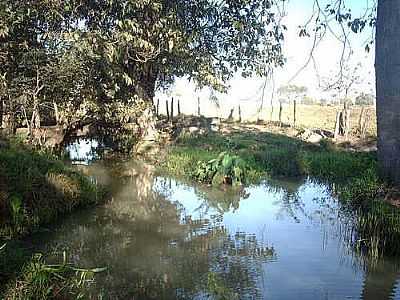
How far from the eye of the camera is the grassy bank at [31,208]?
14.2 feet

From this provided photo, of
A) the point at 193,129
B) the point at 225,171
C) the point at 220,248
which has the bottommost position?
the point at 220,248

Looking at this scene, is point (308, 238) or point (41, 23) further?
point (41, 23)

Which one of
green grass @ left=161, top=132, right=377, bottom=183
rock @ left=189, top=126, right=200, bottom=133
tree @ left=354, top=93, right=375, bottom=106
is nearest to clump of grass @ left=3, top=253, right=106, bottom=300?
green grass @ left=161, top=132, right=377, bottom=183

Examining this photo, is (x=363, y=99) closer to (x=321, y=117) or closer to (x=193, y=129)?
(x=321, y=117)

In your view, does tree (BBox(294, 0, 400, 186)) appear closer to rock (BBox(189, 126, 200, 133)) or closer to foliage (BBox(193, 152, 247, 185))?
foliage (BBox(193, 152, 247, 185))

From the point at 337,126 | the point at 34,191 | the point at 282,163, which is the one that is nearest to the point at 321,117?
the point at 337,126

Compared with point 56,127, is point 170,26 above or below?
above

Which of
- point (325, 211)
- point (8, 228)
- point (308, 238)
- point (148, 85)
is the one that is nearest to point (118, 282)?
point (8, 228)

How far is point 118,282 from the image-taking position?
5207mm

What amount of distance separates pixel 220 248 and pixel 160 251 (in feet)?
2.81

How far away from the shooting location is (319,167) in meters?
13.1

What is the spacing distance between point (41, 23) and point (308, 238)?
31.6ft

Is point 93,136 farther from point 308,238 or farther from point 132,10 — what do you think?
point 308,238

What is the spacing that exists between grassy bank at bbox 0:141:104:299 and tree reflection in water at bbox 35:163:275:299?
35cm
